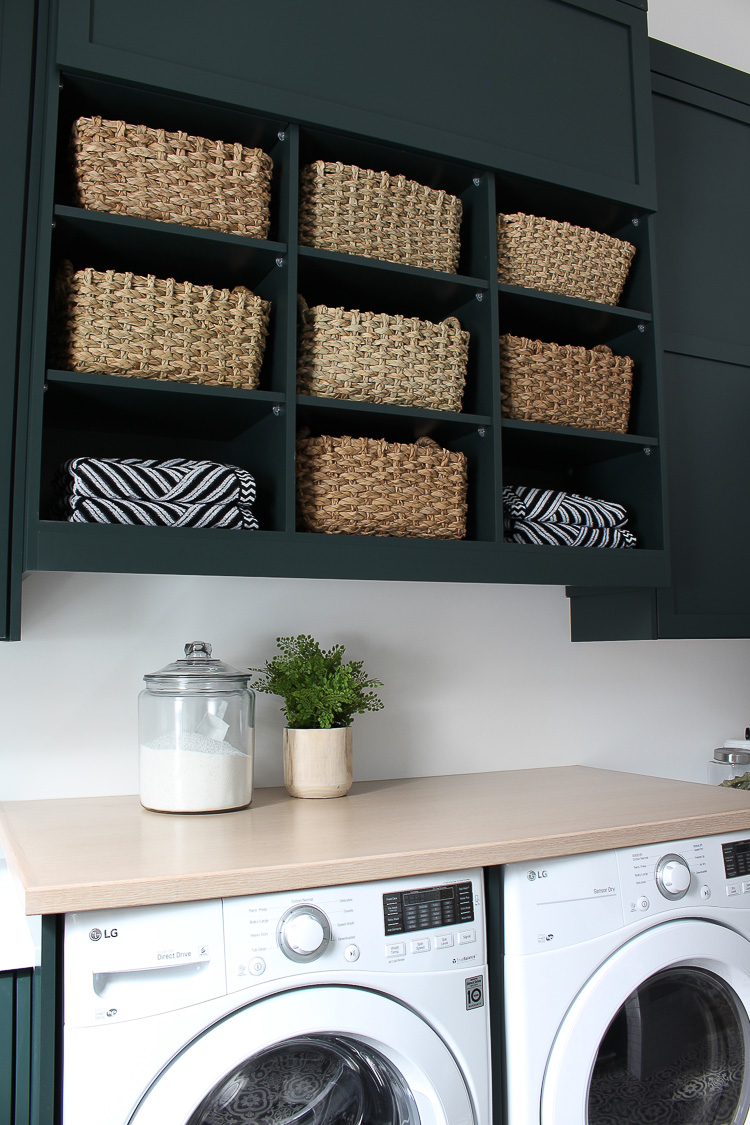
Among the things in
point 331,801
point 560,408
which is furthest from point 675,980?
point 560,408

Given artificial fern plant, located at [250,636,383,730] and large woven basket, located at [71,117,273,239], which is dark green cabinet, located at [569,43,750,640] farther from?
large woven basket, located at [71,117,273,239]

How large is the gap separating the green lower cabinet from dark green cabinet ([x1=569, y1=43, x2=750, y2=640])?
1.48m

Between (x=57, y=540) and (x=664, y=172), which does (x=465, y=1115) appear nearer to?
(x=57, y=540)

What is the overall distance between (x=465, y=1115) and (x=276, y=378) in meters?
1.30

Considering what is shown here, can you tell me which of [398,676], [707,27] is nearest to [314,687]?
[398,676]

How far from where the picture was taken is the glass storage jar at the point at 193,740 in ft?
4.96

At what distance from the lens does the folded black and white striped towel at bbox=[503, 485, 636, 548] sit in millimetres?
1881

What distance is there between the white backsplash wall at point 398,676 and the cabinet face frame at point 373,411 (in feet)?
0.99

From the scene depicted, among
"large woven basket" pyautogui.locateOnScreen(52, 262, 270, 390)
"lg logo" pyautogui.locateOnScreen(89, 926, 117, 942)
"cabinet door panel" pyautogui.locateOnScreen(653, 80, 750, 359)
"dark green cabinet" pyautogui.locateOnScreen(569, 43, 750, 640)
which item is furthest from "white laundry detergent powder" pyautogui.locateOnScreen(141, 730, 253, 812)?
"cabinet door panel" pyautogui.locateOnScreen(653, 80, 750, 359)

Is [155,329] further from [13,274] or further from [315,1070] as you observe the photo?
[315,1070]

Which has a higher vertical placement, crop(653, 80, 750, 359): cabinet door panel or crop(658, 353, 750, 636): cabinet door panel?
crop(653, 80, 750, 359): cabinet door panel

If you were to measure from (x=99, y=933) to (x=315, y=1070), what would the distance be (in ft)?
1.37

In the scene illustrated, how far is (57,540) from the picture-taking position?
A: 4.52 ft

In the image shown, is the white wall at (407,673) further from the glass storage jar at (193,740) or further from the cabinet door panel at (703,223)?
the cabinet door panel at (703,223)
